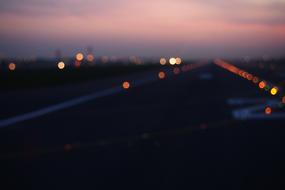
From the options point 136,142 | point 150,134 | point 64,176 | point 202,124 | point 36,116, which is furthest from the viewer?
point 36,116

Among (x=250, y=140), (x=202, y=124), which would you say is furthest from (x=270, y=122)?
(x=250, y=140)

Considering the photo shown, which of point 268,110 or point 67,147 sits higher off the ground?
point 67,147

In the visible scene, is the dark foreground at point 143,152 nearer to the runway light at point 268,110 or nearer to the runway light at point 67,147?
the runway light at point 67,147

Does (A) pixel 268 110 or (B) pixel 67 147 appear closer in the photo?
(B) pixel 67 147

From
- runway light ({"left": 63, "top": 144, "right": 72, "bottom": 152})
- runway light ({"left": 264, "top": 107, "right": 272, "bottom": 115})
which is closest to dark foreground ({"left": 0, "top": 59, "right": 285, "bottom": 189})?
runway light ({"left": 63, "top": 144, "right": 72, "bottom": 152})

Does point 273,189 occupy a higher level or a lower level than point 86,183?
lower

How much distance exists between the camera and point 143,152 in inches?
430

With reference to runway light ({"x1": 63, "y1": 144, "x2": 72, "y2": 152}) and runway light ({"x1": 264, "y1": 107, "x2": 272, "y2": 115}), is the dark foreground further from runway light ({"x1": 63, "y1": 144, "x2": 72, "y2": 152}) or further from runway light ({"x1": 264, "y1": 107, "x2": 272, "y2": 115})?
runway light ({"x1": 264, "y1": 107, "x2": 272, "y2": 115})

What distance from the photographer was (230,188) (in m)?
7.84

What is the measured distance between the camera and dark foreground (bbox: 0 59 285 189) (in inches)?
328

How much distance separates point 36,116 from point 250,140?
886cm

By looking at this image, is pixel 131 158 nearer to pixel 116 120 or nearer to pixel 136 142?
pixel 136 142

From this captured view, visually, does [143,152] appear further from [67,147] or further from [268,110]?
[268,110]

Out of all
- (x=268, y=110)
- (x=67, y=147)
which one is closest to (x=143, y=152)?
(x=67, y=147)
